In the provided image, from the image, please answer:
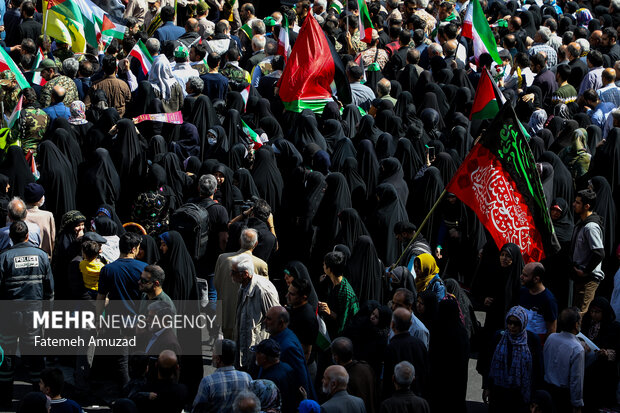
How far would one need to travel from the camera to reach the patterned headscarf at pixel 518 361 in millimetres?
7641

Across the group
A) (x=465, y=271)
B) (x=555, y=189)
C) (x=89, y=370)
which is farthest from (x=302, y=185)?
(x=89, y=370)

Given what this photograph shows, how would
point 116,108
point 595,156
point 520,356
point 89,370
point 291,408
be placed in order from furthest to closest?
1. point 116,108
2. point 595,156
3. point 89,370
4. point 520,356
5. point 291,408

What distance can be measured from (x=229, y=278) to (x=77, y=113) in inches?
149

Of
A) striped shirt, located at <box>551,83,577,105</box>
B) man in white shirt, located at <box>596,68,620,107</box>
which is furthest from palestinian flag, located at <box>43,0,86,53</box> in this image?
man in white shirt, located at <box>596,68,620,107</box>

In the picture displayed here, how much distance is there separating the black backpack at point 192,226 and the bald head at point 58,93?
2482 millimetres

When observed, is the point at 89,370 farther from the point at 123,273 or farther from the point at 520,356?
the point at 520,356

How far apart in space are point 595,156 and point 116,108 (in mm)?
5609

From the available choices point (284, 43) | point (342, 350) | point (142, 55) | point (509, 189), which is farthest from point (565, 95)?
point (342, 350)

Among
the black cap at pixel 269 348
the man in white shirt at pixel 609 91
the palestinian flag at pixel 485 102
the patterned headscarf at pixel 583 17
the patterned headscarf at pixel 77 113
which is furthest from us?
the patterned headscarf at pixel 583 17

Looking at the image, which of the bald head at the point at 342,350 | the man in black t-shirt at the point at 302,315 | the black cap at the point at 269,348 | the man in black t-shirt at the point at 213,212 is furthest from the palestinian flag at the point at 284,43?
the black cap at the point at 269,348

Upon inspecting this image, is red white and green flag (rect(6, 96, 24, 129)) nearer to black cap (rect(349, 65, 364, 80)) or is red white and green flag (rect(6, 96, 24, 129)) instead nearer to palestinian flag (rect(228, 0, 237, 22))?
black cap (rect(349, 65, 364, 80))

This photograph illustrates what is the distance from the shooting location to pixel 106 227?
28.5 ft

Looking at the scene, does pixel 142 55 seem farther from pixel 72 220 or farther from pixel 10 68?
pixel 72 220

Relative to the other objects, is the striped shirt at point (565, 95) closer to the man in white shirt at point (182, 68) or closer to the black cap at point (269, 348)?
the man in white shirt at point (182, 68)
